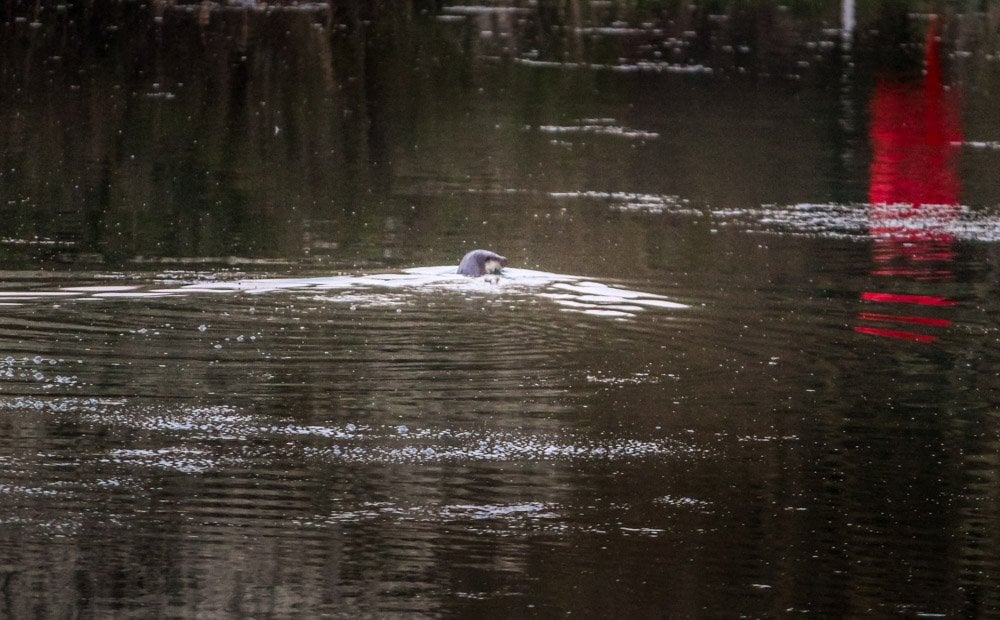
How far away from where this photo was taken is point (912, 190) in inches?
796

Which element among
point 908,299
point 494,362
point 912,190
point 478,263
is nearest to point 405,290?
point 478,263

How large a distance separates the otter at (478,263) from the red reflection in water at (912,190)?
2877 mm

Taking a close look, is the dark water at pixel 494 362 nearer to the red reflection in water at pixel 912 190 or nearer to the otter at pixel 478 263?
the red reflection in water at pixel 912 190

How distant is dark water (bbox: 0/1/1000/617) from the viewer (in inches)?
315

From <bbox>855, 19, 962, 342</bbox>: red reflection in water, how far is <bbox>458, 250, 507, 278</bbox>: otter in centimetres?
288

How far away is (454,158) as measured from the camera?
2192 centimetres

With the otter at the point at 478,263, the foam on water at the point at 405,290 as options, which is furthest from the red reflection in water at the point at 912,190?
the otter at the point at 478,263

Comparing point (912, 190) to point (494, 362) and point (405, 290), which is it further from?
point (494, 362)

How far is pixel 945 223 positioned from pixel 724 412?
801cm

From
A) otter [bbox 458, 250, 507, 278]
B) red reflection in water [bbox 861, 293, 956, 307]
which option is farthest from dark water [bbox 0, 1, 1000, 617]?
otter [bbox 458, 250, 507, 278]

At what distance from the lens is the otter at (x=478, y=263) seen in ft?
47.0

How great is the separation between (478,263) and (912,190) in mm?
7632

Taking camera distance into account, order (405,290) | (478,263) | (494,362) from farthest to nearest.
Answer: (478,263), (405,290), (494,362)

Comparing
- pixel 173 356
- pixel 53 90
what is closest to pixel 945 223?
pixel 173 356
